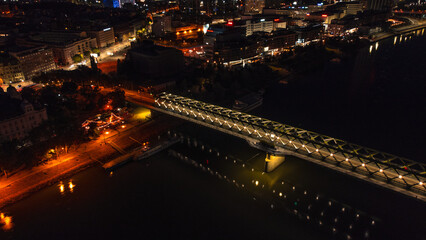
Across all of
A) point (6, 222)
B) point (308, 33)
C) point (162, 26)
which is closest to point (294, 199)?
point (6, 222)

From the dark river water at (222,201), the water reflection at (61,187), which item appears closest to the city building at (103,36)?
the dark river water at (222,201)

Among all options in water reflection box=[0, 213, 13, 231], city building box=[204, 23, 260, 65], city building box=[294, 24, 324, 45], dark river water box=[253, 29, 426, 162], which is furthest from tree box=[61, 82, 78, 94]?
city building box=[294, 24, 324, 45]

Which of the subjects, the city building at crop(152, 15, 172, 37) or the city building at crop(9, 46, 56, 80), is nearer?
the city building at crop(9, 46, 56, 80)

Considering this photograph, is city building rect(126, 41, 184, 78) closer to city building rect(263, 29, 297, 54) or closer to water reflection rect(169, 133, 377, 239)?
city building rect(263, 29, 297, 54)

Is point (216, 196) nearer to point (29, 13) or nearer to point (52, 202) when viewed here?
point (52, 202)

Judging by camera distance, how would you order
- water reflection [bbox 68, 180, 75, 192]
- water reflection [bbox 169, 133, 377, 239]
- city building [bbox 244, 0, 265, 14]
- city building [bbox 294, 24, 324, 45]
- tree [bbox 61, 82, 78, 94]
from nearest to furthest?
water reflection [bbox 169, 133, 377, 239], water reflection [bbox 68, 180, 75, 192], tree [bbox 61, 82, 78, 94], city building [bbox 294, 24, 324, 45], city building [bbox 244, 0, 265, 14]
